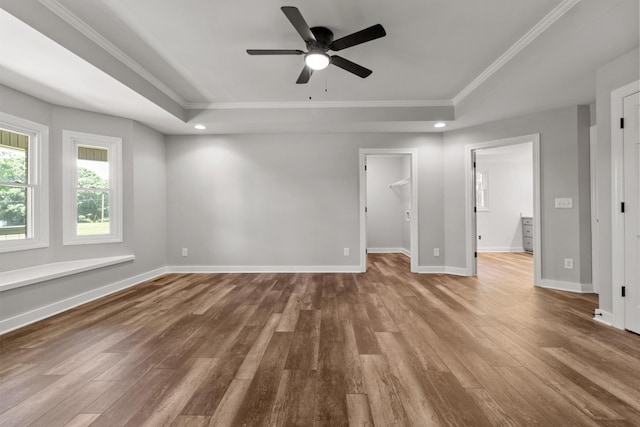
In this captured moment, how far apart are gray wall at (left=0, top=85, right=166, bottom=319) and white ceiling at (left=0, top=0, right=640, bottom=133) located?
0.24 metres

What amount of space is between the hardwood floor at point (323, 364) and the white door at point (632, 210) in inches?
11.2

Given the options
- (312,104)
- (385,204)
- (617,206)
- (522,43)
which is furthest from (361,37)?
(385,204)

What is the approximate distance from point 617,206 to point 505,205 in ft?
18.0


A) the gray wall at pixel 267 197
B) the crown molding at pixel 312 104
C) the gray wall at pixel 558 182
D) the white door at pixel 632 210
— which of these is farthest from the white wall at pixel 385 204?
the white door at pixel 632 210

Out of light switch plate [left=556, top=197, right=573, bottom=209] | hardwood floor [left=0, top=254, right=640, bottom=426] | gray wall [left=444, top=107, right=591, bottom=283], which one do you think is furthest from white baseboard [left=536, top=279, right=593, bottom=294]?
light switch plate [left=556, top=197, right=573, bottom=209]

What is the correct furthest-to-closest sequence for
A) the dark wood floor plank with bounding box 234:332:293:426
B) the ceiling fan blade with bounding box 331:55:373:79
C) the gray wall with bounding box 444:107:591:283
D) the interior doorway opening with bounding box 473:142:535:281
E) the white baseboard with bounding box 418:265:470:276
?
the interior doorway opening with bounding box 473:142:535:281 < the white baseboard with bounding box 418:265:470:276 < the gray wall with bounding box 444:107:591:283 < the ceiling fan blade with bounding box 331:55:373:79 < the dark wood floor plank with bounding box 234:332:293:426

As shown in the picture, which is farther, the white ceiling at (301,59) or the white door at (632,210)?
the white door at (632,210)

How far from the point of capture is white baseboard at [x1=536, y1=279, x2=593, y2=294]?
3648mm

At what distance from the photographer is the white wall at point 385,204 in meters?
7.47

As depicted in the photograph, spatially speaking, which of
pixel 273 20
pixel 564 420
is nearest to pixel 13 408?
pixel 564 420

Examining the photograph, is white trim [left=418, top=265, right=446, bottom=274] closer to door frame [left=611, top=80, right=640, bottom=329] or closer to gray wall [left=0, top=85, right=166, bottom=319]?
door frame [left=611, top=80, right=640, bottom=329]

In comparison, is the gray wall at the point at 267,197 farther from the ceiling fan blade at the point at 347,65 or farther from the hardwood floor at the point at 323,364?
the ceiling fan blade at the point at 347,65

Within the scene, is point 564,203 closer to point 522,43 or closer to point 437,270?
point 437,270

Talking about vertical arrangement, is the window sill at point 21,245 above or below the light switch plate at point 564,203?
below
